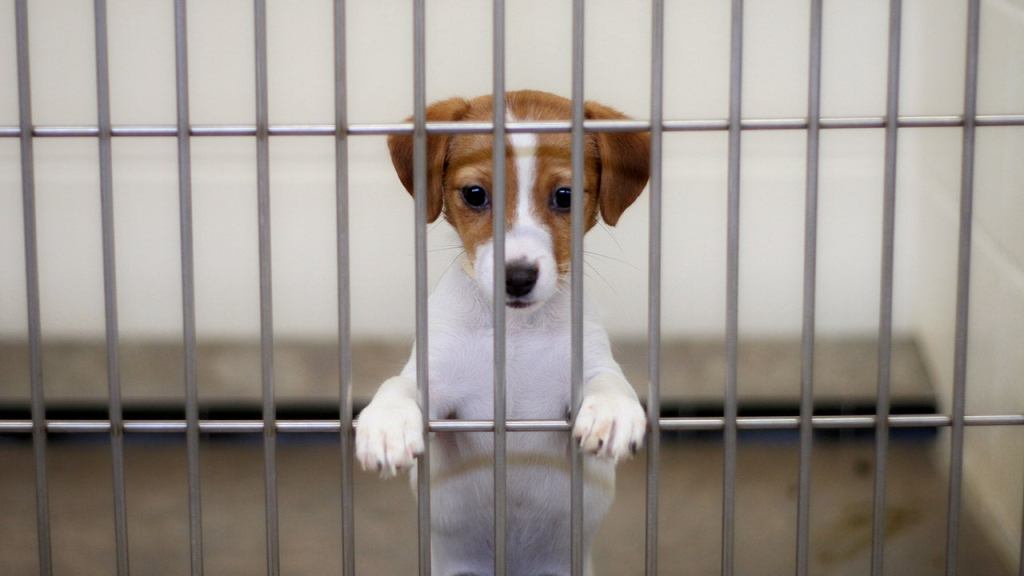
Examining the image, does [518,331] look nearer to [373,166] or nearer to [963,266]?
[963,266]

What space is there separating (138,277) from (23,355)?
33 centimetres

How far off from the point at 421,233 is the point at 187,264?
0.20m

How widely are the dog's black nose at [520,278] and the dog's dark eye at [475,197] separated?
0.15 metres

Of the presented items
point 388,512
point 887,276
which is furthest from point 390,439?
point 388,512

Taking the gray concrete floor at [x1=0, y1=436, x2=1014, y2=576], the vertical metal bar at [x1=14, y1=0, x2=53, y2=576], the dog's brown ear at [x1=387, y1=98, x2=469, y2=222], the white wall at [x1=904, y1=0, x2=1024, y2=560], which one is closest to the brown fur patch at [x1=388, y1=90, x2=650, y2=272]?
the dog's brown ear at [x1=387, y1=98, x2=469, y2=222]

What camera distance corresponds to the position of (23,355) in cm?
297

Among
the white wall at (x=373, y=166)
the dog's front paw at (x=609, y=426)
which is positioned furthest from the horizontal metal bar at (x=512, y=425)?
the white wall at (x=373, y=166)

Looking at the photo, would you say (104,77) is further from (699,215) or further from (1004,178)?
(699,215)

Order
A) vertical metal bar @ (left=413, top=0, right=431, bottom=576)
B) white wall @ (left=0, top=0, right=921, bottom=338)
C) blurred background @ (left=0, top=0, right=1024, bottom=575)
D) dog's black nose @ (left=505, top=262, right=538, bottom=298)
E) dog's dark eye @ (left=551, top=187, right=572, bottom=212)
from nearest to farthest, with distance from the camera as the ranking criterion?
vertical metal bar @ (left=413, top=0, right=431, bottom=576), dog's black nose @ (left=505, top=262, right=538, bottom=298), dog's dark eye @ (left=551, top=187, right=572, bottom=212), blurred background @ (left=0, top=0, right=1024, bottom=575), white wall @ (left=0, top=0, right=921, bottom=338)

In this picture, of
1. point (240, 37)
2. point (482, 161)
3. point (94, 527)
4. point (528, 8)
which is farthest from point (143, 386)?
point (482, 161)

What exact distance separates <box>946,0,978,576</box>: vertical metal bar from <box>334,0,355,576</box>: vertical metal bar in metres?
0.53

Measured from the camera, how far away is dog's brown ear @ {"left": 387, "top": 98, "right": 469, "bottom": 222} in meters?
1.44

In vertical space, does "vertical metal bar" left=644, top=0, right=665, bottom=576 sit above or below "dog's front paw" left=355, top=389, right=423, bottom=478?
above

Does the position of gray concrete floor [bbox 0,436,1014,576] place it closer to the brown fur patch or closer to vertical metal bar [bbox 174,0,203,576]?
the brown fur patch
